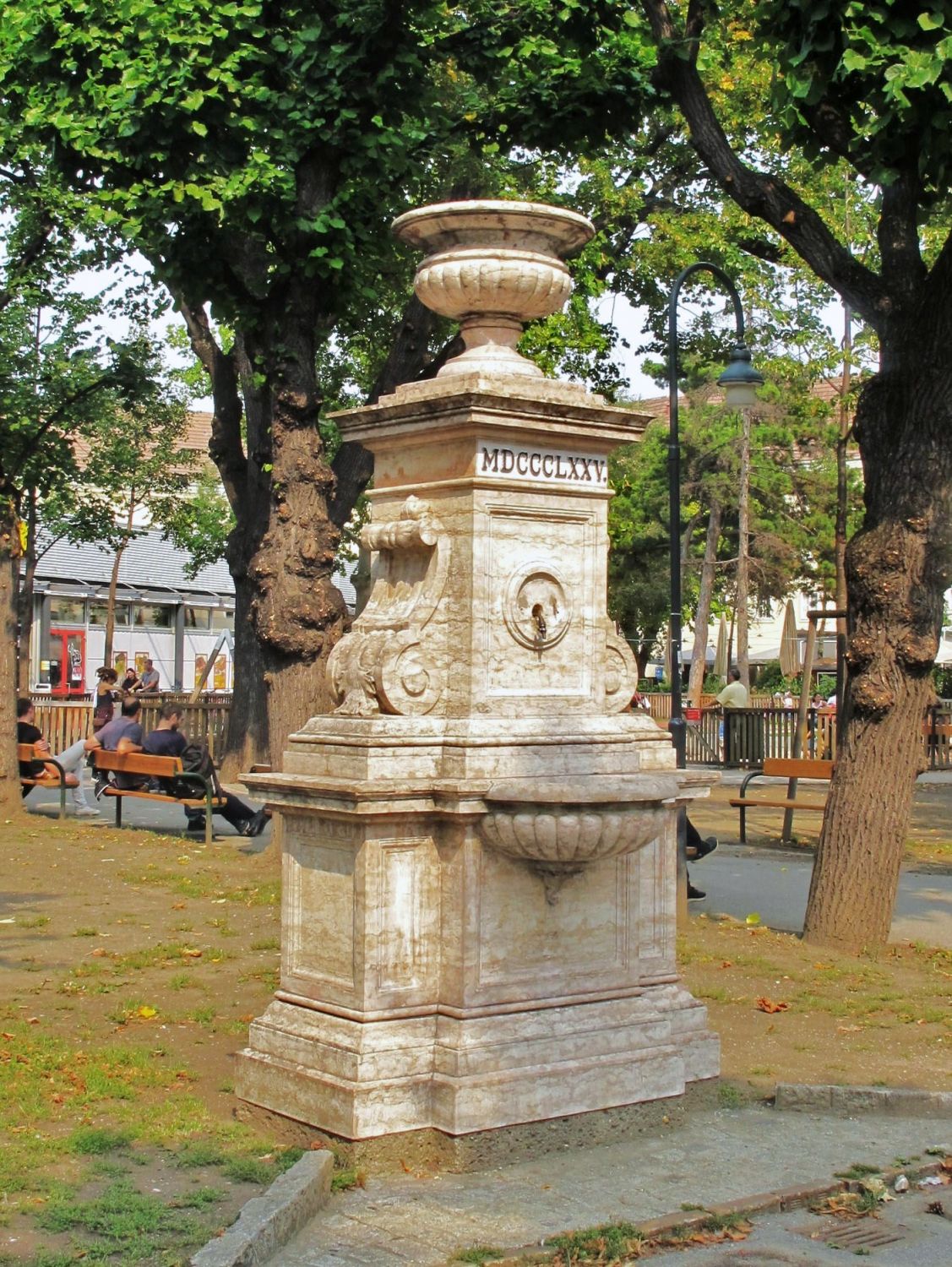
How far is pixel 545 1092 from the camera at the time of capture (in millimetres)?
5883

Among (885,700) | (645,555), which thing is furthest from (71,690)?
(885,700)

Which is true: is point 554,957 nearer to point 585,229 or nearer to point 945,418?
point 585,229

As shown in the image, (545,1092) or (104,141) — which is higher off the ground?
(104,141)

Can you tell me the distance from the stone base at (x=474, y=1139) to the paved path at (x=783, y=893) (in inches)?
190

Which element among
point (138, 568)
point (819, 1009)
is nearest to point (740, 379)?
point (819, 1009)

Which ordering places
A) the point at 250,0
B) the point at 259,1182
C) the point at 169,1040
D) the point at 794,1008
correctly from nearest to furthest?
1. the point at 259,1182
2. the point at 169,1040
3. the point at 794,1008
4. the point at 250,0

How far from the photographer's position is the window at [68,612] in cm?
5172

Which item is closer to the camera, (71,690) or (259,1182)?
(259,1182)

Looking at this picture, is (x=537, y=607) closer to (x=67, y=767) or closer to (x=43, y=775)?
(x=67, y=767)

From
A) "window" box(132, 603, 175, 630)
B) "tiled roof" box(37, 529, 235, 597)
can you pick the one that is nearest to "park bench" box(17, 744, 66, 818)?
"tiled roof" box(37, 529, 235, 597)

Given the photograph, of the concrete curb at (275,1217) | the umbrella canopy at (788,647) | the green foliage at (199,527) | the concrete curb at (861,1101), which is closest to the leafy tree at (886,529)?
the concrete curb at (861,1101)

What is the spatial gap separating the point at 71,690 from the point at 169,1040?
4390 cm

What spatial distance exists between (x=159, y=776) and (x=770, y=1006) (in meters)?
8.73

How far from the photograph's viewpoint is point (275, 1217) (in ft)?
16.0
